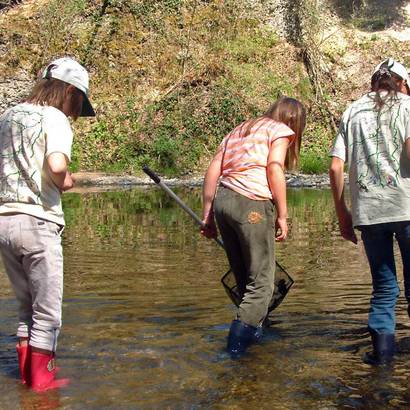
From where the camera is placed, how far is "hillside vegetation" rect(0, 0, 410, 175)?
22.9m

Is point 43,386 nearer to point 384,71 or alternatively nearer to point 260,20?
point 384,71

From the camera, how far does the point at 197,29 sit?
2498cm

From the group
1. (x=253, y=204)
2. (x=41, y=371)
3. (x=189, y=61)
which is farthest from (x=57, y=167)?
(x=189, y=61)

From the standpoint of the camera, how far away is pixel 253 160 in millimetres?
4867

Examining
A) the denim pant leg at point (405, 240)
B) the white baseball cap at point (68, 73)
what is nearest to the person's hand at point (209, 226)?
the denim pant leg at point (405, 240)

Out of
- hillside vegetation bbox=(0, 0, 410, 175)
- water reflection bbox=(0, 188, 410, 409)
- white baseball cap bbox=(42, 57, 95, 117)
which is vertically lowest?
water reflection bbox=(0, 188, 410, 409)

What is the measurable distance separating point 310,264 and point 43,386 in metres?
4.55

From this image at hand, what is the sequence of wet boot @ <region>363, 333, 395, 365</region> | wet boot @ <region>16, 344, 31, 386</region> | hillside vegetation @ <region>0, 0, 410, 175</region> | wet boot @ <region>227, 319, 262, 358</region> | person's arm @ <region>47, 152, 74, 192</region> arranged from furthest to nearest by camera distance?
hillside vegetation @ <region>0, 0, 410, 175</region>
wet boot @ <region>227, 319, 262, 358</region>
wet boot @ <region>363, 333, 395, 365</region>
wet boot @ <region>16, 344, 31, 386</region>
person's arm @ <region>47, 152, 74, 192</region>

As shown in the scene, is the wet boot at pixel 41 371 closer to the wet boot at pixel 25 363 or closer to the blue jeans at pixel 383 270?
the wet boot at pixel 25 363

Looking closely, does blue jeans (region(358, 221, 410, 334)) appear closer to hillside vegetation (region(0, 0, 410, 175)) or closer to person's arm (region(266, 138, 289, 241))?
person's arm (region(266, 138, 289, 241))

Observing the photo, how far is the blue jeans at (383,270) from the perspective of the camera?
4.56 meters

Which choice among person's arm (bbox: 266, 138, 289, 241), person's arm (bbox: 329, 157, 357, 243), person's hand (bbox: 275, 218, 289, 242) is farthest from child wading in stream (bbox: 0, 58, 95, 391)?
person's arm (bbox: 329, 157, 357, 243)

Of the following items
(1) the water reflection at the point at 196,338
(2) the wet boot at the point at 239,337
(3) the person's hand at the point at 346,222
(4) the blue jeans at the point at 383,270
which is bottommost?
(1) the water reflection at the point at 196,338

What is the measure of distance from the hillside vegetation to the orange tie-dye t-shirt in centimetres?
1731
